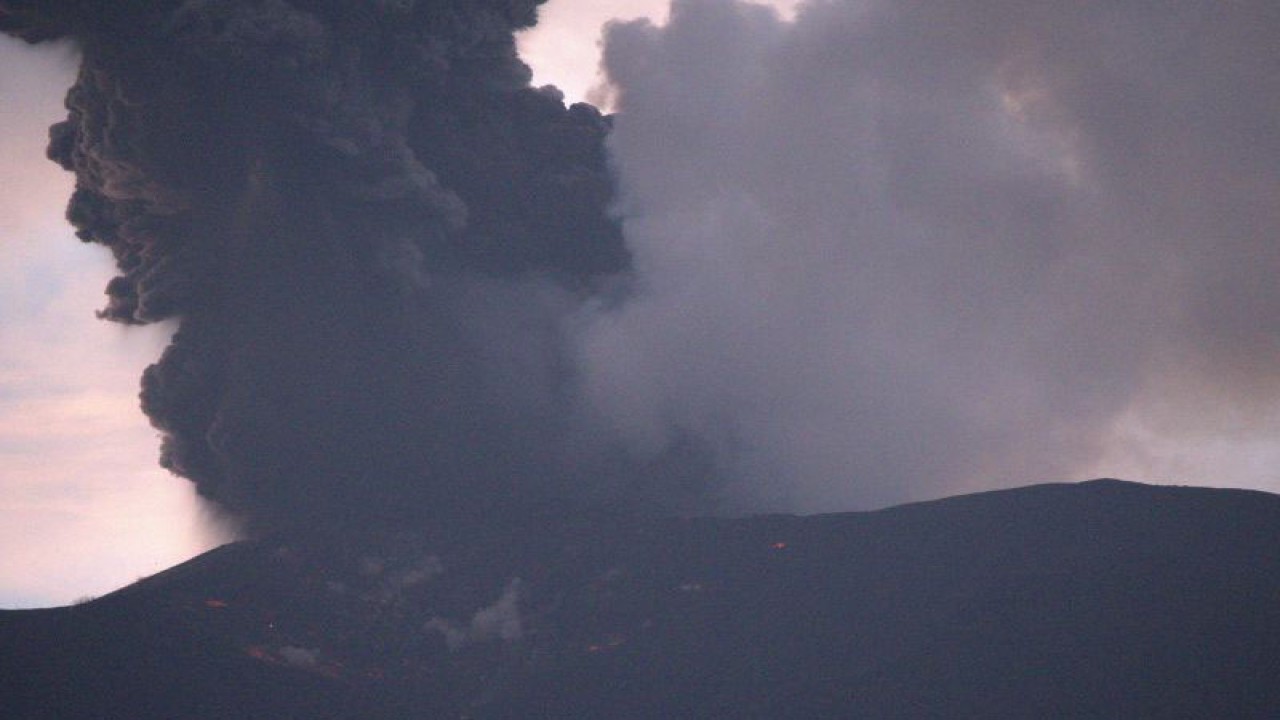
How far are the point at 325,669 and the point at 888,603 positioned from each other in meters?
23.4

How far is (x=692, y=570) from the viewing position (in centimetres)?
6038

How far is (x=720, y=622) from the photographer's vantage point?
179ft

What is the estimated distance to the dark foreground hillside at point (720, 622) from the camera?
150ft

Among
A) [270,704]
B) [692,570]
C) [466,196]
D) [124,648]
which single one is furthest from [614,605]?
[466,196]

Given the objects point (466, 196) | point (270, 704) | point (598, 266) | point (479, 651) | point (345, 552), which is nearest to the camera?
point (270, 704)

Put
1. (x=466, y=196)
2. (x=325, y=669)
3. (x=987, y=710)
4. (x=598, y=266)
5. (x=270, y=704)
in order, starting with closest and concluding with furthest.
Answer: (x=987, y=710), (x=270, y=704), (x=325, y=669), (x=466, y=196), (x=598, y=266)

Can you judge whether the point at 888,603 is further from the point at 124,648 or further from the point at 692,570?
the point at 124,648

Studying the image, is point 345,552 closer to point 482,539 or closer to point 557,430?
point 482,539

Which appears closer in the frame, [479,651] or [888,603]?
[888,603]

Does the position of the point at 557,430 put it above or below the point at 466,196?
below

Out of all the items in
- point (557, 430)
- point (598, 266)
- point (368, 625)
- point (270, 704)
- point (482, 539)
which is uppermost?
point (598, 266)

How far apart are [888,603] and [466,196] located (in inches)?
1313

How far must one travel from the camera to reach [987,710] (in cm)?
4462

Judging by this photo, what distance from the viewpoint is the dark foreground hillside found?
1802 inches
